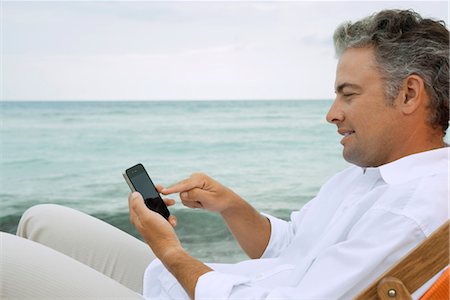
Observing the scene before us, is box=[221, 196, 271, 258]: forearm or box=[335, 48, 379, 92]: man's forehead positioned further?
box=[221, 196, 271, 258]: forearm

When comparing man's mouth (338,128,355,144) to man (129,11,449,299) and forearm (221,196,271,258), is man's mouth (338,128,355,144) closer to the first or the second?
man (129,11,449,299)

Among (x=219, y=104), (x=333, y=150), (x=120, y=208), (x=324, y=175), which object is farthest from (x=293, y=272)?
(x=219, y=104)

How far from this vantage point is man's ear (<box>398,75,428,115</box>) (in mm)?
1605

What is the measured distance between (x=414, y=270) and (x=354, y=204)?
0.29 m

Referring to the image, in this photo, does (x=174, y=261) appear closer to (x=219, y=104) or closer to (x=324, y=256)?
(x=324, y=256)

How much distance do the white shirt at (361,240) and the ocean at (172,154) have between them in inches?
134

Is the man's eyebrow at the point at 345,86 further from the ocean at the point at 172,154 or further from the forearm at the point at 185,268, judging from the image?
the ocean at the point at 172,154

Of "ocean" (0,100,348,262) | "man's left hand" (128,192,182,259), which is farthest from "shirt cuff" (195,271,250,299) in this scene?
"ocean" (0,100,348,262)

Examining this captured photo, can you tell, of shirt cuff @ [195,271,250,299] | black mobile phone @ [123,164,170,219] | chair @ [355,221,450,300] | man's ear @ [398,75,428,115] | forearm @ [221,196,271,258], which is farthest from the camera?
forearm @ [221,196,271,258]

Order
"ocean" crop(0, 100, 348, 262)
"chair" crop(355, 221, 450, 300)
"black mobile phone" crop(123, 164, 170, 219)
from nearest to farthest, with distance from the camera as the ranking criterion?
"chair" crop(355, 221, 450, 300)
"black mobile phone" crop(123, 164, 170, 219)
"ocean" crop(0, 100, 348, 262)

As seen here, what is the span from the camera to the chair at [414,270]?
1.31 meters

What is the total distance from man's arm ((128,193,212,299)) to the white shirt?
0.15 feet

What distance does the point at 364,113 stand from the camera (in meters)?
1.64

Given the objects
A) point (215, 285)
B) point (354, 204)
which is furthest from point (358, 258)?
point (215, 285)
